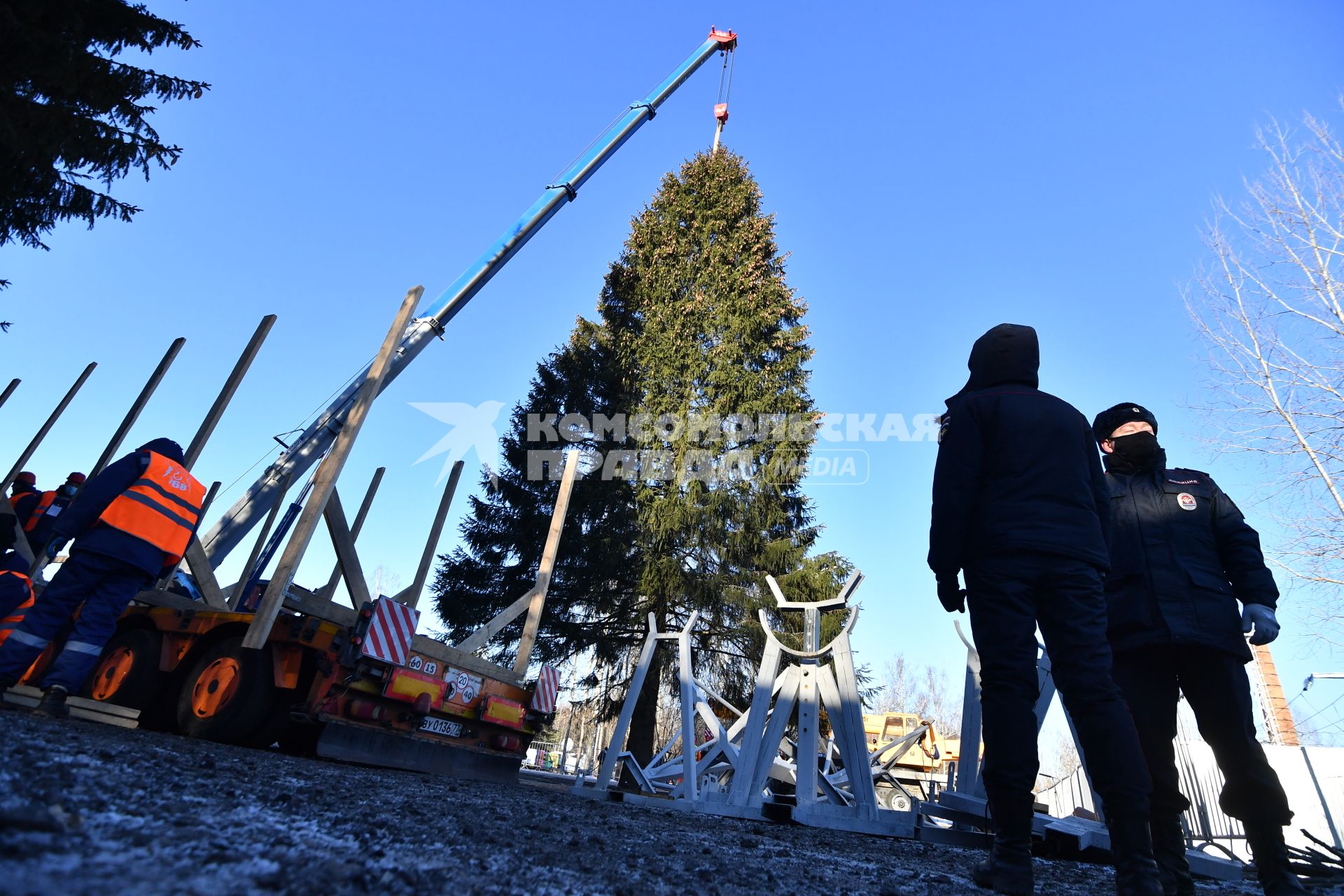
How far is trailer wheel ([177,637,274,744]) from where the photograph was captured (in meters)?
4.26

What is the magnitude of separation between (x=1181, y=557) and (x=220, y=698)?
504 cm

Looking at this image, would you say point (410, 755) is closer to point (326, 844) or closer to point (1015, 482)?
point (326, 844)

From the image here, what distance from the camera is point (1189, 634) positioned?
8.53ft

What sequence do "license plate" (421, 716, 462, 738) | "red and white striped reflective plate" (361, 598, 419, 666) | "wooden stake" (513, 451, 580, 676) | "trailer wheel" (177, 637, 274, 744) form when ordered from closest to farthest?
"trailer wheel" (177, 637, 274, 744)
"red and white striped reflective plate" (361, 598, 419, 666)
"license plate" (421, 716, 462, 738)
"wooden stake" (513, 451, 580, 676)

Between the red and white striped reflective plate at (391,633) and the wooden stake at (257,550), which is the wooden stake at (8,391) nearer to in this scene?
the wooden stake at (257,550)

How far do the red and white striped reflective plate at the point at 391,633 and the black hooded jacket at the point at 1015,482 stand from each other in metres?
3.44

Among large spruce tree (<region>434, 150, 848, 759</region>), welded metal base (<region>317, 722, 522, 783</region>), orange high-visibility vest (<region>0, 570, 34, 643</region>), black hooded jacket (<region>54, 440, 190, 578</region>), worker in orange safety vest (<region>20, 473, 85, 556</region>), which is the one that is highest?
large spruce tree (<region>434, 150, 848, 759</region>)

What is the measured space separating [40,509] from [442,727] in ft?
13.1

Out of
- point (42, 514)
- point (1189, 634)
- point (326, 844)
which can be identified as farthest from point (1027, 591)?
point (42, 514)

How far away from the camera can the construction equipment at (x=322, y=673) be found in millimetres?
4332

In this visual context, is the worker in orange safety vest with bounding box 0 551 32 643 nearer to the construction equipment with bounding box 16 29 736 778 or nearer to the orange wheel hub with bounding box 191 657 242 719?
the construction equipment with bounding box 16 29 736 778

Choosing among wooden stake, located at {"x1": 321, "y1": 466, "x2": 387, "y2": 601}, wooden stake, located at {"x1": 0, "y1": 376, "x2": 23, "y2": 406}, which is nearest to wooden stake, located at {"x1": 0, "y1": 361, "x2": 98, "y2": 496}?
wooden stake, located at {"x1": 0, "y1": 376, "x2": 23, "y2": 406}

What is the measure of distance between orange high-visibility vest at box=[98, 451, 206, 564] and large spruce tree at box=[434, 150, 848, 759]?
8.07m

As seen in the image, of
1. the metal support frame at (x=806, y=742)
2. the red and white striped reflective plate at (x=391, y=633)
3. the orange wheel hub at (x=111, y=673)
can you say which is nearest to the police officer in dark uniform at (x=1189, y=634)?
the metal support frame at (x=806, y=742)
